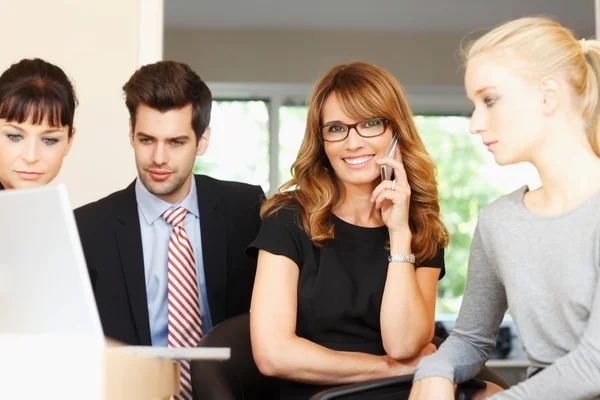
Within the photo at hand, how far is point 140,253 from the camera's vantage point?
267cm

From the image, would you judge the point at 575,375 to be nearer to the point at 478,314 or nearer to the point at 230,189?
the point at 478,314

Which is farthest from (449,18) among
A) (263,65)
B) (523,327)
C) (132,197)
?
(523,327)

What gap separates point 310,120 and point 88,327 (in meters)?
1.21

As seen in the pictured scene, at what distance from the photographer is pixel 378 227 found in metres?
2.46

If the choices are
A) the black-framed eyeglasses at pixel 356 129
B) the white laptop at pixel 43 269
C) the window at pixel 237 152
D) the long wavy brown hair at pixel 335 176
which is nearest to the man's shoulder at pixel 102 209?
the long wavy brown hair at pixel 335 176

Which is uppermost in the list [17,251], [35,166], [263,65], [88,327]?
[263,65]

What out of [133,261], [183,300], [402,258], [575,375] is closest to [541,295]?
[575,375]

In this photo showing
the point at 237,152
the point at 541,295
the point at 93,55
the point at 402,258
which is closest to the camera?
the point at 541,295

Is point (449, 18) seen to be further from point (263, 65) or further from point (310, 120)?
point (310, 120)

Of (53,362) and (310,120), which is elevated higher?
(310,120)

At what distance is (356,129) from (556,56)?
78 centimetres

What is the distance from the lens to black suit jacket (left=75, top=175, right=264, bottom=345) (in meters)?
2.61

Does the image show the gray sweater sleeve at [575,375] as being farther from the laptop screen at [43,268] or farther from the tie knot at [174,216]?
the tie knot at [174,216]

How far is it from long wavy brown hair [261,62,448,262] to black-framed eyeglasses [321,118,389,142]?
2 centimetres
